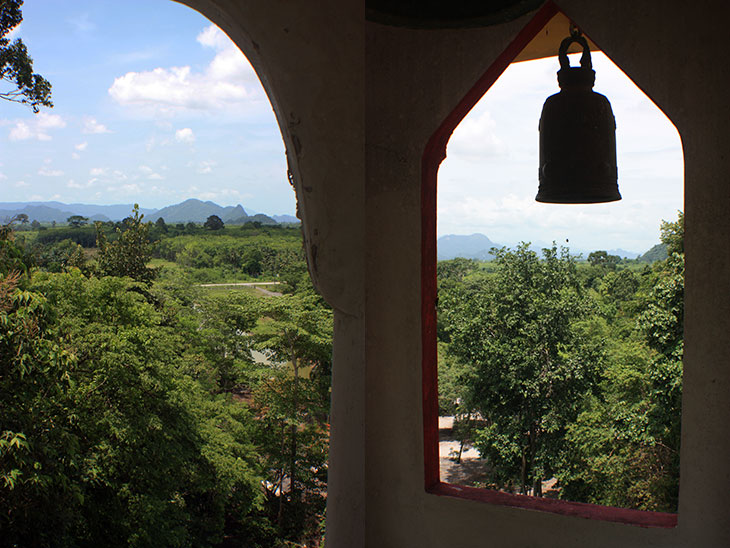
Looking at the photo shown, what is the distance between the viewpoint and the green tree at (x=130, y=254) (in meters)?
19.5

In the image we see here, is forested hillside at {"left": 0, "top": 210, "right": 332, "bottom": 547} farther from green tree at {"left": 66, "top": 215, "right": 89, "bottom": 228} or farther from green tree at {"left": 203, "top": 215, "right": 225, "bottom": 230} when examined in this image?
green tree at {"left": 203, "top": 215, "right": 225, "bottom": 230}

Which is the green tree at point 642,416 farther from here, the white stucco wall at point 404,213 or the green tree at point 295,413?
the white stucco wall at point 404,213

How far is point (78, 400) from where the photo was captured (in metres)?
7.86

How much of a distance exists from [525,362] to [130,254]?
14.0m

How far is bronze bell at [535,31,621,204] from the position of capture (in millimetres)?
2023

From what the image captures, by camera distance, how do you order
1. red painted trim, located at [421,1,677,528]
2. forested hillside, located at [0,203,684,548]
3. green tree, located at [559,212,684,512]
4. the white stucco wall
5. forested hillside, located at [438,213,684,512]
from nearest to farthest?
the white stucco wall < red painted trim, located at [421,1,677,528] < forested hillside, located at [0,203,684,548] < green tree, located at [559,212,684,512] < forested hillside, located at [438,213,684,512]

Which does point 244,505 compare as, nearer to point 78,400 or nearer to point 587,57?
point 78,400

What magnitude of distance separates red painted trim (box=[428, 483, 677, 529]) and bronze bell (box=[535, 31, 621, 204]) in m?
1.09

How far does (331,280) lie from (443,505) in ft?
2.67

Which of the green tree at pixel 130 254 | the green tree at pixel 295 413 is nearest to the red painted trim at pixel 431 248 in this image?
the green tree at pixel 295 413

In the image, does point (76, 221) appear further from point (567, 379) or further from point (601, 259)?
point (567, 379)

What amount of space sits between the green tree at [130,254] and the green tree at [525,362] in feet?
36.5

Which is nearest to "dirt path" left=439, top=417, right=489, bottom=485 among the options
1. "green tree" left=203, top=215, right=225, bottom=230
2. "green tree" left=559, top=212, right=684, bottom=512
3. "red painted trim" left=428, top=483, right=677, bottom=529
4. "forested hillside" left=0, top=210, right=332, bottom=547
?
"green tree" left=559, top=212, right=684, bottom=512

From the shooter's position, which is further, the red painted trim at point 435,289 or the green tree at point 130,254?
the green tree at point 130,254
